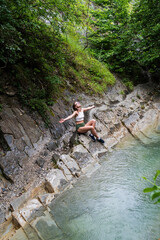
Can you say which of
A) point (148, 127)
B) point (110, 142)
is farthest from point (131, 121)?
point (110, 142)

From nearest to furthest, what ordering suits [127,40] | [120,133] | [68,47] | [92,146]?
[92,146]
[120,133]
[68,47]
[127,40]

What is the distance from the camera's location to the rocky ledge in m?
3.41

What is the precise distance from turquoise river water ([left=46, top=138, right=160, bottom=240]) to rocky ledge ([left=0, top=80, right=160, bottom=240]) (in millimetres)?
308

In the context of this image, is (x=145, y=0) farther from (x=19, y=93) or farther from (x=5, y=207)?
(x=5, y=207)

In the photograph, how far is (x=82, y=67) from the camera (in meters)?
8.77

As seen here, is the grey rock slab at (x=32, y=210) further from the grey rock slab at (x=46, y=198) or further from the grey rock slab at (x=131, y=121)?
the grey rock slab at (x=131, y=121)

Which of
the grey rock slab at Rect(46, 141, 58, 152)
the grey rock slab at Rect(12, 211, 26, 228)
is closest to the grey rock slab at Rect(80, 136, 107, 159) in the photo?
the grey rock slab at Rect(46, 141, 58, 152)

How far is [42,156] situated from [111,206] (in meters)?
2.48

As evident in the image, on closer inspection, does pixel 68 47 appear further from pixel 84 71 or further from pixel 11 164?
pixel 11 164

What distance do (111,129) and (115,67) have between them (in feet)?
19.2

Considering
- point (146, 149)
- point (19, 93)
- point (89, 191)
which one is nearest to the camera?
point (89, 191)

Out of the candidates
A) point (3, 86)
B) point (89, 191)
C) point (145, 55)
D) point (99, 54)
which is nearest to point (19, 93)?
point (3, 86)

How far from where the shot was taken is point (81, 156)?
5195mm

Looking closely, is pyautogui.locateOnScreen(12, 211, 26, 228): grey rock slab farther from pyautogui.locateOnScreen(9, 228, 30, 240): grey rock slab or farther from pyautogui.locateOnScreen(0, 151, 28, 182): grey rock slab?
pyautogui.locateOnScreen(0, 151, 28, 182): grey rock slab
